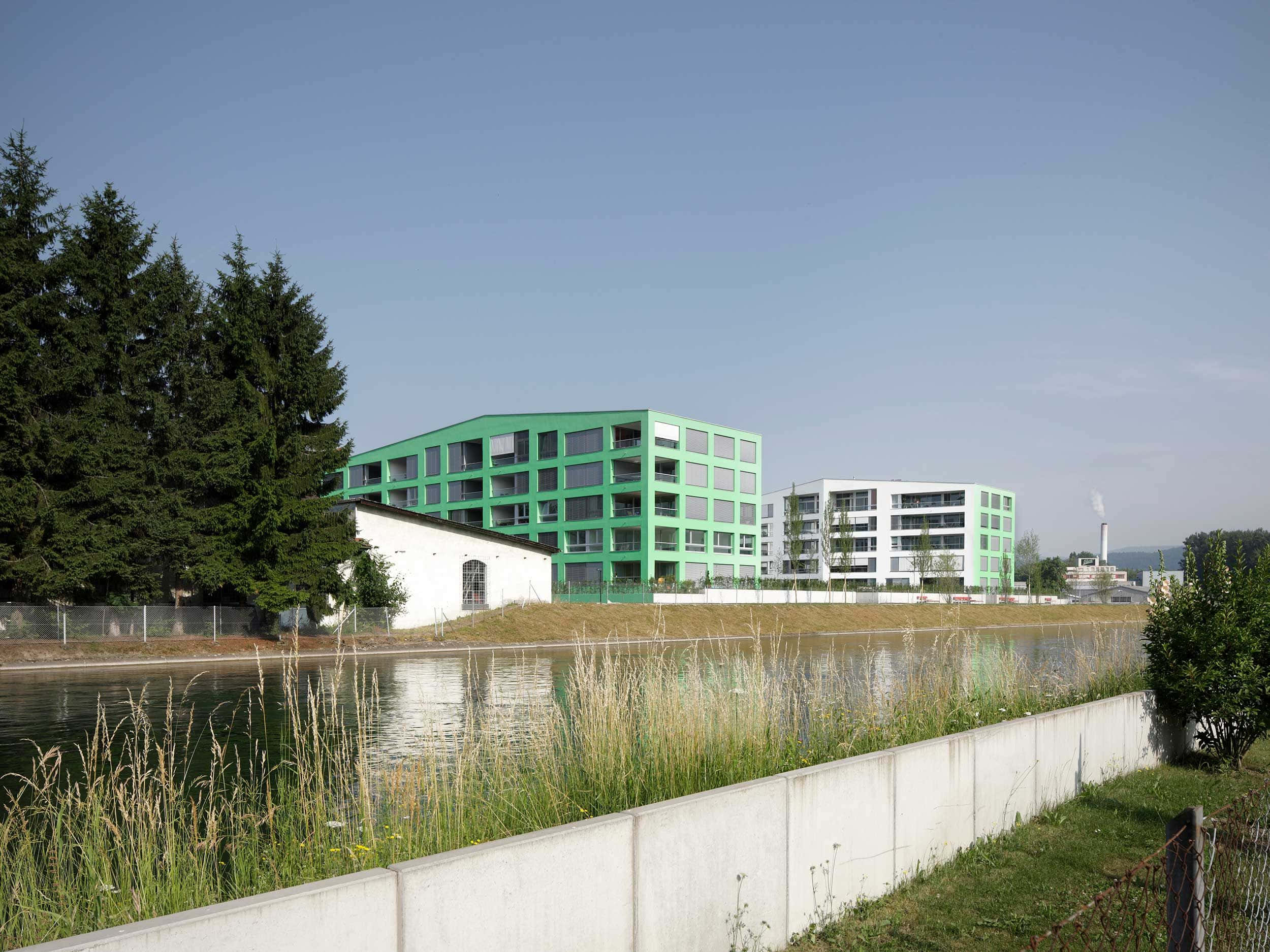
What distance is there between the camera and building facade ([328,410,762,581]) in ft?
209

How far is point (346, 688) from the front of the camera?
64.5 feet

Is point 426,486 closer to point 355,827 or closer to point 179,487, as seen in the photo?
point 179,487

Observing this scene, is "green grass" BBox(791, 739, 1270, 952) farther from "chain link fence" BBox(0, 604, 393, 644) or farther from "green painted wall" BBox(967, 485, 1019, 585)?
"green painted wall" BBox(967, 485, 1019, 585)

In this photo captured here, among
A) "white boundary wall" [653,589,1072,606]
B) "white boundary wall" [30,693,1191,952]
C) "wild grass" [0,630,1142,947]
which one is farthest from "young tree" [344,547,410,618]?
"white boundary wall" [30,693,1191,952]

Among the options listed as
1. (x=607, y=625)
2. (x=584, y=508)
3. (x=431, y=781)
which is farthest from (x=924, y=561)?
(x=431, y=781)

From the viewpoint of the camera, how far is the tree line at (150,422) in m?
28.0

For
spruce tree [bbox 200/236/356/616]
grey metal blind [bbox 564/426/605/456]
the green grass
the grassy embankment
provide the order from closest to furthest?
1. the green grass
2. the grassy embankment
3. spruce tree [bbox 200/236/356/616]
4. grey metal blind [bbox 564/426/605/456]

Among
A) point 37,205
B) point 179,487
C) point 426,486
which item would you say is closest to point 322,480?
point 179,487

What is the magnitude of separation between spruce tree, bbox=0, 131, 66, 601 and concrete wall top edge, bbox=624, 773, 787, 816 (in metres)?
29.0

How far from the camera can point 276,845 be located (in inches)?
196

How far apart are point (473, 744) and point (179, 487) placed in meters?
30.5

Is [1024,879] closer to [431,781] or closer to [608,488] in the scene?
[431,781]

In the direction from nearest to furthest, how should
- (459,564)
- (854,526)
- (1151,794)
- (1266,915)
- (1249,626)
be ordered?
(1266,915) → (1151,794) → (1249,626) → (459,564) → (854,526)

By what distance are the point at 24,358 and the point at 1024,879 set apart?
30.4 m
